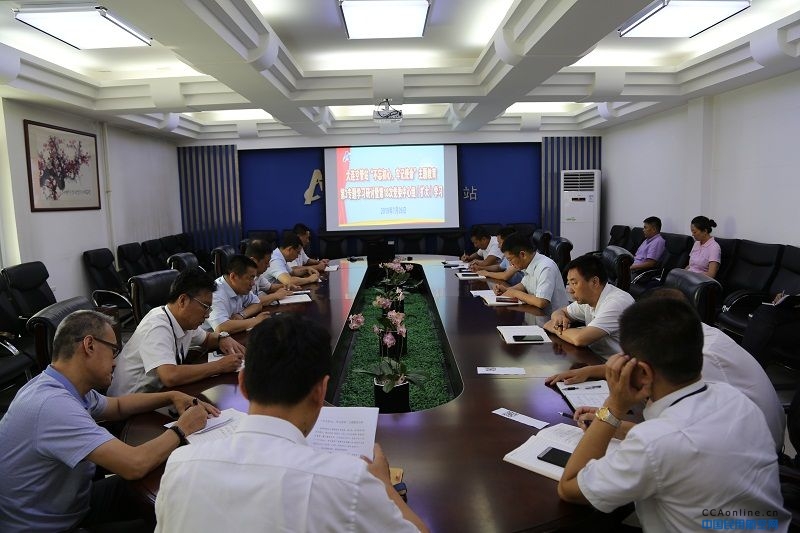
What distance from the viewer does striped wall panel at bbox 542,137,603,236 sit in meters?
9.13

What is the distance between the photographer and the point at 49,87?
493cm

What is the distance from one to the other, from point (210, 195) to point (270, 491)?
9050 mm

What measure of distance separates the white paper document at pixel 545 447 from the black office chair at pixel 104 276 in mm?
5390

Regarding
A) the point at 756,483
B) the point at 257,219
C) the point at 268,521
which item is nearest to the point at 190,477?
the point at 268,521

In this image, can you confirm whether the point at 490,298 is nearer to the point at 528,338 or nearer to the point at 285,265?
the point at 528,338

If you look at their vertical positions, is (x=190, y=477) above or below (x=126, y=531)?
above

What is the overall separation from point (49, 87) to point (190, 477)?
17.7 feet

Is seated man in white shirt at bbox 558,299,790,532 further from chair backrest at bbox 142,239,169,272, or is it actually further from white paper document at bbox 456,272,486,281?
chair backrest at bbox 142,239,169,272

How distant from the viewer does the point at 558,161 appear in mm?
9164

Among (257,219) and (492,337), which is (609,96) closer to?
(492,337)

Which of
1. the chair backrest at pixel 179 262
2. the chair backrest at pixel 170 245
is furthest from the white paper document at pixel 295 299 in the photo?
the chair backrest at pixel 170 245

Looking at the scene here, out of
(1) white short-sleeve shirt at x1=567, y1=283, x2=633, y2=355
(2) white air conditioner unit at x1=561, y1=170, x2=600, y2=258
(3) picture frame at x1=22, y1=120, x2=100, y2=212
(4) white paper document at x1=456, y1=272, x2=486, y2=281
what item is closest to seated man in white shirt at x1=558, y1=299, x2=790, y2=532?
(1) white short-sleeve shirt at x1=567, y1=283, x2=633, y2=355

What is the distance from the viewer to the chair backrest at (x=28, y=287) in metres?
4.50

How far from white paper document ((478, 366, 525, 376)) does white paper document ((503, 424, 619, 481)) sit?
0.59 metres
